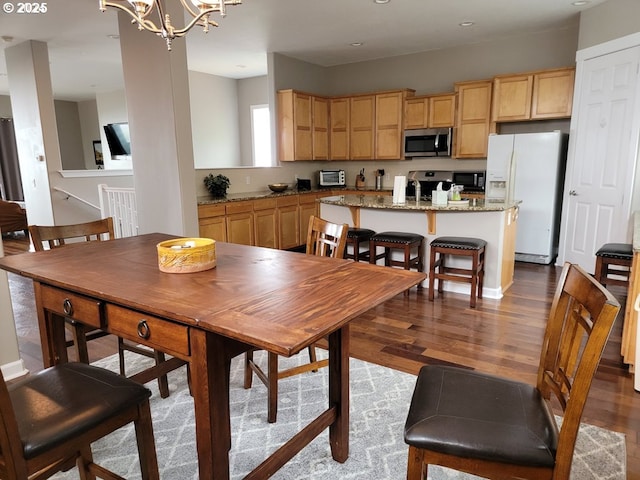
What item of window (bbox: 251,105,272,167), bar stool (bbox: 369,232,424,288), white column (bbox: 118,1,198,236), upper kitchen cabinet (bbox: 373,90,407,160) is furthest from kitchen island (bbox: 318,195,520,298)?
window (bbox: 251,105,272,167)

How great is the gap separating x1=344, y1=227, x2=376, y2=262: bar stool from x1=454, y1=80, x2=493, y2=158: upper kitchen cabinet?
2312 millimetres

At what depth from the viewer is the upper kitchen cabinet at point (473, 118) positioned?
5.52m

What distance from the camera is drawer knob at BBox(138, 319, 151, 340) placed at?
1.36 meters

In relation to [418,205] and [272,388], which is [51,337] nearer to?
[272,388]

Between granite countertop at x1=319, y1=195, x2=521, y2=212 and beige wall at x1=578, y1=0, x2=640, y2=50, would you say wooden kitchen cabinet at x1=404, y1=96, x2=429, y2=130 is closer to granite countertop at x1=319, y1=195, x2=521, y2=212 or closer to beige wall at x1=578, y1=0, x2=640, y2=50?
beige wall at x1=578, y1=0, x2=640, y2=50

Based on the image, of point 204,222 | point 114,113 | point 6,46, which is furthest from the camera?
point 114,113

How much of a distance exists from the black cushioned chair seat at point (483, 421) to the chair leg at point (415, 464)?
4cm

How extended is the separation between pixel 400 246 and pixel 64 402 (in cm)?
305

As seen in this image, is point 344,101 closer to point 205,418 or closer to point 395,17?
point 395,17

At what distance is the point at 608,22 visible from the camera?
4.29 metres

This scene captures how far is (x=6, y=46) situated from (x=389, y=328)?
19.1ft

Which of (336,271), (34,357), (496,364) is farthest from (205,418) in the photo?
(34,357)

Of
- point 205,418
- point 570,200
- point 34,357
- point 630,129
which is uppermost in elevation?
point 630,129

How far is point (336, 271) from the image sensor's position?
1675mm
